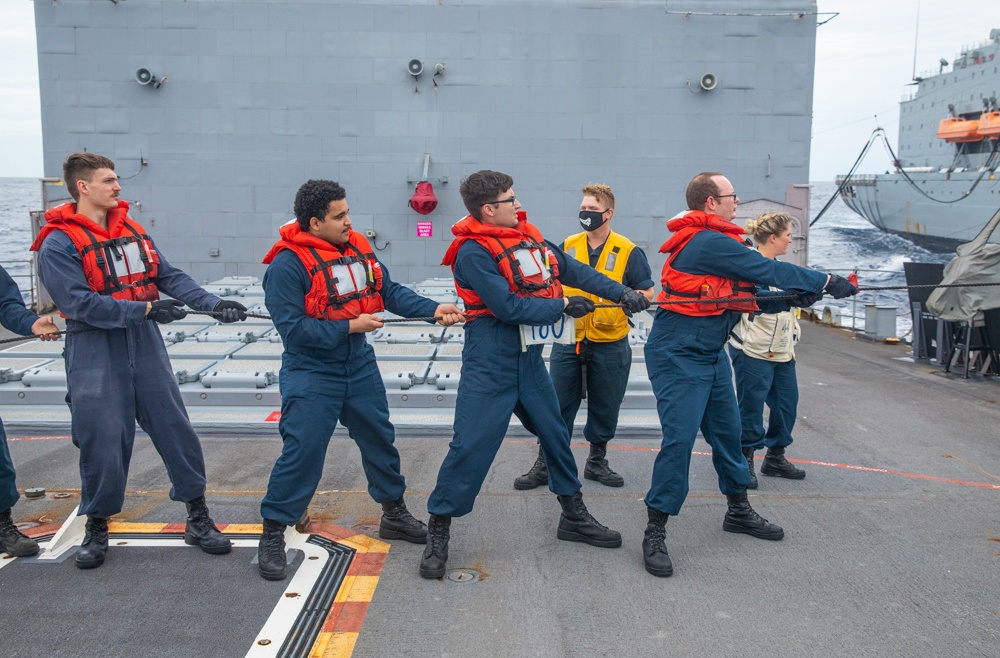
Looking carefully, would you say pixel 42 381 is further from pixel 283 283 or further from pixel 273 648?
pixel 273 648

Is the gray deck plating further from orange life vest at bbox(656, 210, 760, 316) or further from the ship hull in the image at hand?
the ship hull

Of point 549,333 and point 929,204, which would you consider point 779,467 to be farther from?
point 929,204

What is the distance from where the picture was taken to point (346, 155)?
46.0 feet

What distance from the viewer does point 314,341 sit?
4191 millimetres

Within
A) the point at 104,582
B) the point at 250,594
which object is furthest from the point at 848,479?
the point at 104,582

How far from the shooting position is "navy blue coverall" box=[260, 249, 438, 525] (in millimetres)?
4223

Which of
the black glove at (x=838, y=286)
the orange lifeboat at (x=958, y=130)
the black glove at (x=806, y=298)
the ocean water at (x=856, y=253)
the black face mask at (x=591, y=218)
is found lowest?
the ocean water at (x=856, y=253)

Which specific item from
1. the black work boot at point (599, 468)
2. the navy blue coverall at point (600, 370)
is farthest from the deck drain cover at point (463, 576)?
the black work boot at point (599, 468)

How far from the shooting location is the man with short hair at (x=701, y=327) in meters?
4.45

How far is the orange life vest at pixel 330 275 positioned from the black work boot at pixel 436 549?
3.94 ft

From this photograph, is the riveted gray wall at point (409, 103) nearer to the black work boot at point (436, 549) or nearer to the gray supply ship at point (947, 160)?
the black work boot at point (436, 549)

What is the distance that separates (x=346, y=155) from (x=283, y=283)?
10.3m

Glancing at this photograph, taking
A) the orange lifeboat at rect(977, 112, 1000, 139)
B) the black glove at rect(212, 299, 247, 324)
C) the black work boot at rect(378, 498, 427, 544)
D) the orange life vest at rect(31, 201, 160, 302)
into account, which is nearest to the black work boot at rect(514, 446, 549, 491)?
the black work boot at rect(378, 498, 427, 544)

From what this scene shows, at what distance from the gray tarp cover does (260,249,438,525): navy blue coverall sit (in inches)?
286
